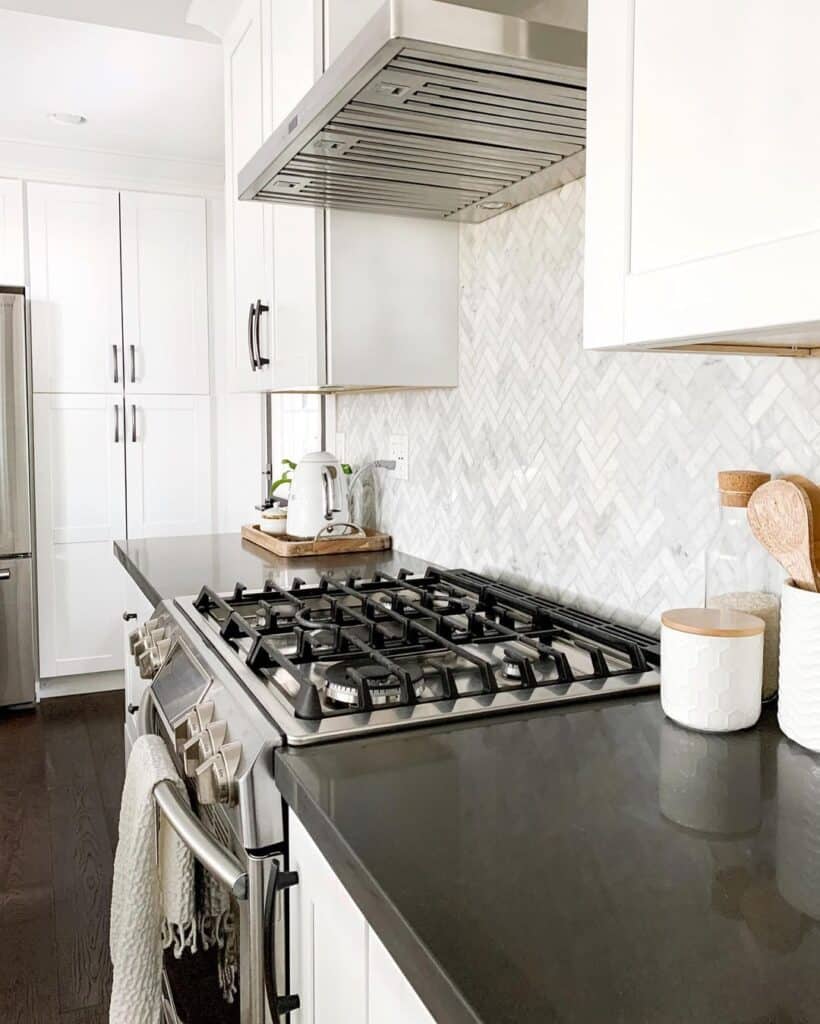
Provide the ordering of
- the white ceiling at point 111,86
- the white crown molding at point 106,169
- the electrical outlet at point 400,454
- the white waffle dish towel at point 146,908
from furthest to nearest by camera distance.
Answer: the white crown molding at point 106,169 → the white ceiling at point 111,86 → the electrical outlet at point 400,454 → the white waffle dish towel at point 146,908

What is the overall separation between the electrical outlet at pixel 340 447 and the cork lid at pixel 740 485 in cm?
186

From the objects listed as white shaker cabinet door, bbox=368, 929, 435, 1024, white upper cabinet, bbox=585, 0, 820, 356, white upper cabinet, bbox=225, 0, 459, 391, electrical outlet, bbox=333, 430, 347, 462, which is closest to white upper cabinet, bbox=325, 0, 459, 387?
white upper cabinet, bbox=225, 0, 459, 391

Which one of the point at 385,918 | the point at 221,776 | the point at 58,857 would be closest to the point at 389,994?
the point at 385,918

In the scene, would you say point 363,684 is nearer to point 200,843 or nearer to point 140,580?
point 200,843

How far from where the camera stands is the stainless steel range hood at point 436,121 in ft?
3.69

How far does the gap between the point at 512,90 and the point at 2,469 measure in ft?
A: 10.5

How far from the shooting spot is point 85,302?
13.3 feet

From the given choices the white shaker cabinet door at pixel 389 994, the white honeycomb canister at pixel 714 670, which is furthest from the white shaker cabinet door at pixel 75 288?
the white shaker cabinet door at pixel 389 994

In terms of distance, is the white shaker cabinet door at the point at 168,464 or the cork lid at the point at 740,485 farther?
the white shaker cabinet door at the point at 168,464

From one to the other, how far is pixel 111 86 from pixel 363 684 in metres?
2.88

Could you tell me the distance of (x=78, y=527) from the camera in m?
4.10

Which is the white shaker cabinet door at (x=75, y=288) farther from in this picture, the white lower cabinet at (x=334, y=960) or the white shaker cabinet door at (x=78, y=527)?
the white lower cabinet at (x=334, y=960)

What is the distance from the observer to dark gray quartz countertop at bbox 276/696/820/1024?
561 mm

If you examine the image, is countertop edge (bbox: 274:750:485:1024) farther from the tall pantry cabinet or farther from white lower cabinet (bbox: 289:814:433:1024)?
the tall pantry cabinet
